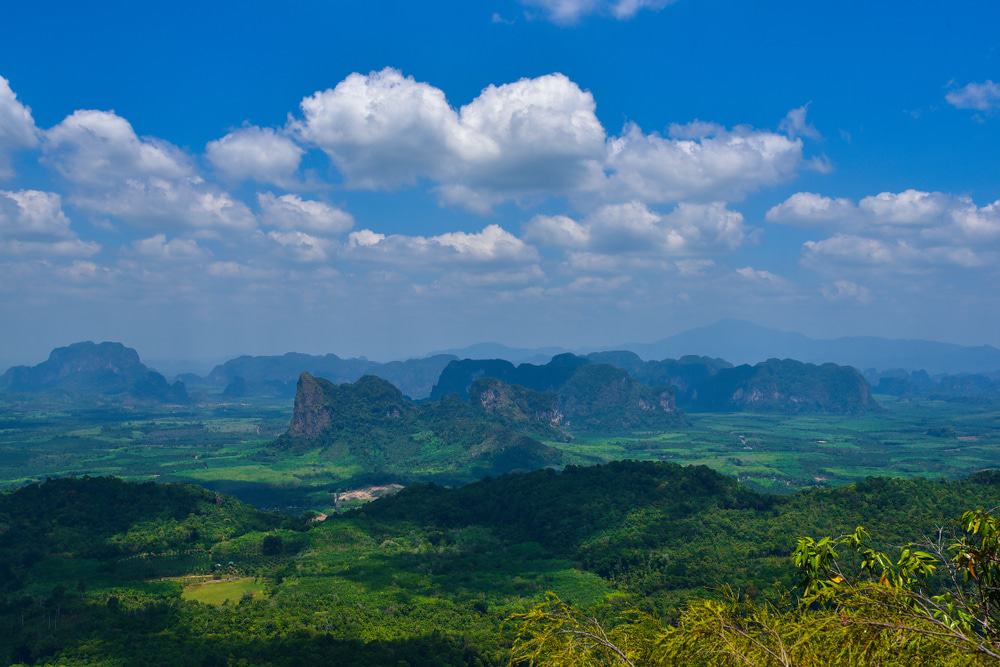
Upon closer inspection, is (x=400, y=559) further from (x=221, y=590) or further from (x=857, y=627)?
(x=857, y=627)

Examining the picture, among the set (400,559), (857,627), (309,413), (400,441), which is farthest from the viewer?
(400,441)

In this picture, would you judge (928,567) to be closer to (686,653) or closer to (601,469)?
(686,653)

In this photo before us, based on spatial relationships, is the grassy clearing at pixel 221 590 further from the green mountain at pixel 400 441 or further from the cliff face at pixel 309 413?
the cliff face at pixel 309 413

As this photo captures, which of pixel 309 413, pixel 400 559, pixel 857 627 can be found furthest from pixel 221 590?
pixel 309 413

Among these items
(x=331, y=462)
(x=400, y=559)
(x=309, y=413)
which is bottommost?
(x=331, y=462)

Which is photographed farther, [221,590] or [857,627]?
[221,590]

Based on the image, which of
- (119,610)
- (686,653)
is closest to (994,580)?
(686,653)

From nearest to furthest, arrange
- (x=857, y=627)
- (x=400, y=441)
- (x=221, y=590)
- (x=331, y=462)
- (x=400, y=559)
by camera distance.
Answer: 1. (x=857, y=627)
2. (x=221, y=590)
3. (x=400, y=559)
4. (x=331, y=462)
5. (x=400, y=441)

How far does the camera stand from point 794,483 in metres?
140

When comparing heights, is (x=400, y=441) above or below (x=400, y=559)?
below

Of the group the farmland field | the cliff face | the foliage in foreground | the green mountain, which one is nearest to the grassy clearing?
the farmland field

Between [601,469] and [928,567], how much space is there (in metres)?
85.9

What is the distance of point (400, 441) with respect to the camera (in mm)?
189875

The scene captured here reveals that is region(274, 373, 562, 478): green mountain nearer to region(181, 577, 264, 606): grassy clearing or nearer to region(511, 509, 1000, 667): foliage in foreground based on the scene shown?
region(181, 577, 264, 606): grassy clearing
